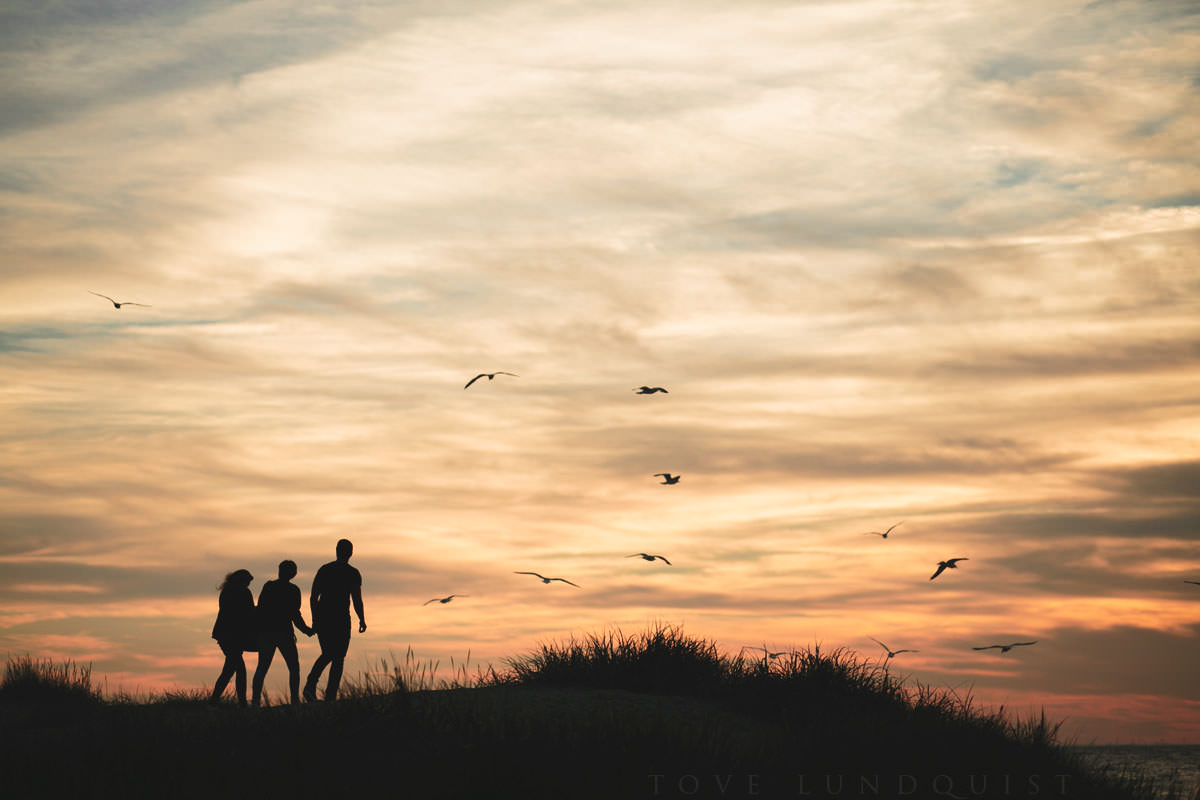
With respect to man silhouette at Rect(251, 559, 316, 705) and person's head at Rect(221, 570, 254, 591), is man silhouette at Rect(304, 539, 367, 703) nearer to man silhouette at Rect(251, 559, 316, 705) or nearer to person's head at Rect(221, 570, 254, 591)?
man silhouette at Rect(251, 559, 316, 705)

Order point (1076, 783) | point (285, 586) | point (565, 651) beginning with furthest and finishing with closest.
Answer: point (565, 651)
point (285, 586)
point (1076, 783)

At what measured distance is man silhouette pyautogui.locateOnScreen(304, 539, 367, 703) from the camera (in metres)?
16.4

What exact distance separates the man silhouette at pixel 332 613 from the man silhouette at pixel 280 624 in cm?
41

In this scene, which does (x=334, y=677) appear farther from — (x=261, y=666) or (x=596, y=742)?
(x=596, y=742)

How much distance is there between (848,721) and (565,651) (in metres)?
5.16

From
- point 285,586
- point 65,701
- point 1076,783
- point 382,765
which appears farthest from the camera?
point 65,701

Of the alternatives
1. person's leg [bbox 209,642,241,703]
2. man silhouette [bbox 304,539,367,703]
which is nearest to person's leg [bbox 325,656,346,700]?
man silhouette [bbox 304,539,367,703]

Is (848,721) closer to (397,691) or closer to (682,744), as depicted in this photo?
(682,744)

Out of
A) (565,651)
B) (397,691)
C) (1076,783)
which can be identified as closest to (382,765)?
(397,691)

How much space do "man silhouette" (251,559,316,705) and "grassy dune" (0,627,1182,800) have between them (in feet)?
5.40

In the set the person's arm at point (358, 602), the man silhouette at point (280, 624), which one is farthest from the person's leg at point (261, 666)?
the person's arm at point (358, 602)

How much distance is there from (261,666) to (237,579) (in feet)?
4.85

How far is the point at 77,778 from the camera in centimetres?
1259

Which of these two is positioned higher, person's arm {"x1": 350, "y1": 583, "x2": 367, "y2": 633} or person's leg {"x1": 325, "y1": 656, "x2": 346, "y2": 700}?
person's arm {"x1": 350, "y1": 583, "x2": 367, "y2": 633}
